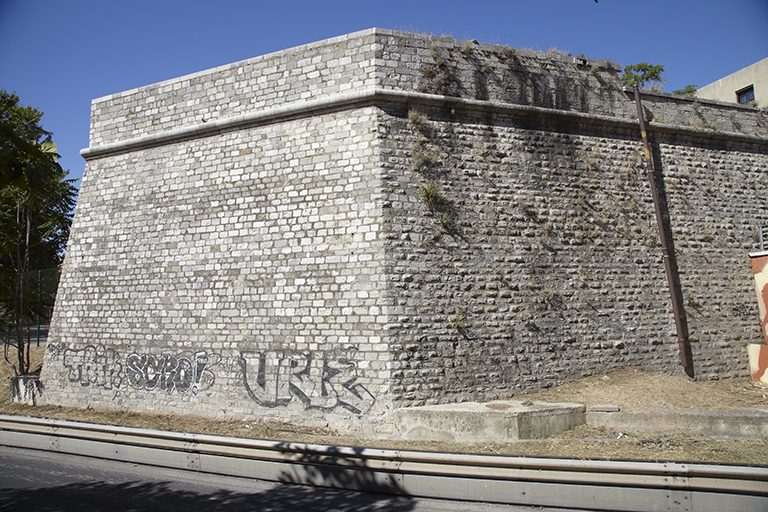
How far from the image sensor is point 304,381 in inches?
333

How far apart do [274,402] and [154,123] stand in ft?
23.5

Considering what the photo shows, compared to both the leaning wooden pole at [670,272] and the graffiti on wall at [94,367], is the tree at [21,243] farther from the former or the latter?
the leaning wooden pole at [670,272]

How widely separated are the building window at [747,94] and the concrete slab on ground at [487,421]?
1548cm

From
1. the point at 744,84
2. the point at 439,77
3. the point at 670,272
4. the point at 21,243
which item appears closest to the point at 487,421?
the point at 670,272

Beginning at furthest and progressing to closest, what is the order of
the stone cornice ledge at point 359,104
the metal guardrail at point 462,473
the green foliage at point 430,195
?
the stone cornice ledge at point 359,104 → the green foliage at point 430,195 → the metal guardrail at point 462,473

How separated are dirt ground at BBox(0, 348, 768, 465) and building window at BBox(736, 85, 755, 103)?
38.6 ft

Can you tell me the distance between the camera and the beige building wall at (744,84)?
15773 millimetres

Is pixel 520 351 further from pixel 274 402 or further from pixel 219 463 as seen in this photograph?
pixel 219 463

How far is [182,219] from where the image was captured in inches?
398

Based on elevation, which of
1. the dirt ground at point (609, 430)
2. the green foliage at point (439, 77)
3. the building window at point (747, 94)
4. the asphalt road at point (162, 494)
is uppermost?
the building window at point (747, 94)

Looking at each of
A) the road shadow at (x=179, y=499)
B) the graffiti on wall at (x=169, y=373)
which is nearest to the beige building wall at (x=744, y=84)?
the road shadow at (x=179, y=499)

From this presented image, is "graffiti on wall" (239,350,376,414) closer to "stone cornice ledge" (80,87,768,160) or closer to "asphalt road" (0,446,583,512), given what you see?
→ "asphalt road" (0,446,583,512)

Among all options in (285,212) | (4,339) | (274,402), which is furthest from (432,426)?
(4,339)

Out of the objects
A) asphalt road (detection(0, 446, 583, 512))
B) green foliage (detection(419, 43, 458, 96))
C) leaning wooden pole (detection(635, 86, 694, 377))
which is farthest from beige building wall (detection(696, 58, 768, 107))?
asphalt road (detection(0, 446, 583, 512))
